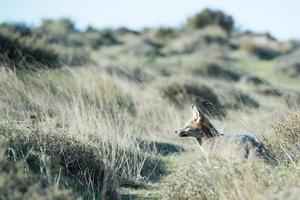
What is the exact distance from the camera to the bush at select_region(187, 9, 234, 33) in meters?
50.5

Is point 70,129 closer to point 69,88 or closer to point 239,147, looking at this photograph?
point 239,147

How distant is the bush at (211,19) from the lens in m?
50.5

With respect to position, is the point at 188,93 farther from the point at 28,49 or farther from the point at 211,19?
the point at 211,19

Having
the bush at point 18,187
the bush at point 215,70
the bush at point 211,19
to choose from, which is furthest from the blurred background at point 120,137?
the bush at point 211,19

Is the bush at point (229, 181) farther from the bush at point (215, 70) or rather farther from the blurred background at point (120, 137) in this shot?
the bush at point (215, 70)

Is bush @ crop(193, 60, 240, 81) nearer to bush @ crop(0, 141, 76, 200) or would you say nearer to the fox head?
the fox head

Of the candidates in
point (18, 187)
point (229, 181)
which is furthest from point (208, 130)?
point (18, 187)

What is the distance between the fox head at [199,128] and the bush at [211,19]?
40.7 meters

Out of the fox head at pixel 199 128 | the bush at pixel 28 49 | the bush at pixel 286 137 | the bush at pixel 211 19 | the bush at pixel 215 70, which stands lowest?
the bush at pixel 211 19

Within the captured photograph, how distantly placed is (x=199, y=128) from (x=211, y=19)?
135 ft

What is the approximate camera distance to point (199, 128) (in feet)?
32.6

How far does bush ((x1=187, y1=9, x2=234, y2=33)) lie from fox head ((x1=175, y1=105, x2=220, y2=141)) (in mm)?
40673

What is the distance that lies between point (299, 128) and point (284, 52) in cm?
2926

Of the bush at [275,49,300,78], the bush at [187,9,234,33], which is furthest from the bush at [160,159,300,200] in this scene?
the bush at [187,9,234,33]
